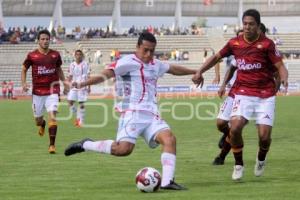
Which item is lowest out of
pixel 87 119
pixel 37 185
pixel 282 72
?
pixel 87 119

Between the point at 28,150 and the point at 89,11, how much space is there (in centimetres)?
5992

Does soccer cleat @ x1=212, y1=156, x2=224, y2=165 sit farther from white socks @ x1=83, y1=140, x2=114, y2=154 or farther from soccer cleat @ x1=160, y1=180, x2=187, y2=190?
soccer cleat @ x1=160, y1=180, x2=187, y2=190

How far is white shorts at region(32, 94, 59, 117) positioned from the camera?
55.6 ft

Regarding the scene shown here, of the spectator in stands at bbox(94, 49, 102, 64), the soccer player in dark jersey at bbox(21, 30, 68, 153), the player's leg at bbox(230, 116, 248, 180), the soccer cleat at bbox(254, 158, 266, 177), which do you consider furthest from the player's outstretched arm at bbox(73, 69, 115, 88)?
the spectator in stands at bbox(94, 49, 102, 64)

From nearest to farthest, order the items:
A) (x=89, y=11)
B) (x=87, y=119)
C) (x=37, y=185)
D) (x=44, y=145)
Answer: (x=37, y=185) < (x=44, y=145) < (x=87, y=119) < (x=89, y=11)

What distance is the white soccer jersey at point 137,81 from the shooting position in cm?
1077

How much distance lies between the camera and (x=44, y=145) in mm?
18172

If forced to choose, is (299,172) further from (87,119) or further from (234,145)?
(87,119)

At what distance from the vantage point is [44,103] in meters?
17.2

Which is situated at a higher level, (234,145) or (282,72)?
(282,72)

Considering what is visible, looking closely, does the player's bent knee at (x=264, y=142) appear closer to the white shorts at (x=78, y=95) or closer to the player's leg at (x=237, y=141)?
the player's leg at (x=237, y=141)

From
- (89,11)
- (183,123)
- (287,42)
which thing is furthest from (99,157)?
(89,11)

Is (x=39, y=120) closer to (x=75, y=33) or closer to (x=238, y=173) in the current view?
(x=238, y=173)

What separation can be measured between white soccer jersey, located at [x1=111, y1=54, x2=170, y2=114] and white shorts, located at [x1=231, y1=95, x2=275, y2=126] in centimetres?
137
